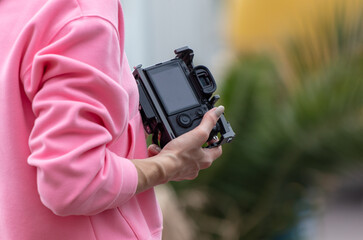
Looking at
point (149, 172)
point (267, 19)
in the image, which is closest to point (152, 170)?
point (149, 172)

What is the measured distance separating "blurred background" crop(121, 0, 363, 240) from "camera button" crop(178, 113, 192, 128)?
5.21ft

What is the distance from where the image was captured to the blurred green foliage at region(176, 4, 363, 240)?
2760 mm

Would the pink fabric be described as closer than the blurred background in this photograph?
Yes

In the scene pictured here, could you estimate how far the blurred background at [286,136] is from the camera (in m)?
2.76

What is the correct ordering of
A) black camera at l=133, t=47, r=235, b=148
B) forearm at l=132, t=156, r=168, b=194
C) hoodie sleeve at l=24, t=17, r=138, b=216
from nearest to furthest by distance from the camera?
A: hoodie sleeve at l=24, t=17, r=138, b=216
forearm at l=132, t=156, r=168, b=194
black camera at l=133, t=47, r=235, b=148

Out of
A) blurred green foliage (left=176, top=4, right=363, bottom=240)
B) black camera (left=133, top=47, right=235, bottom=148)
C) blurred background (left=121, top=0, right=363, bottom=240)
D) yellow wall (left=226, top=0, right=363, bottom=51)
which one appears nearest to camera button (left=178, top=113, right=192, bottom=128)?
black camera (left=133, top=47, right=235, bottom=148)

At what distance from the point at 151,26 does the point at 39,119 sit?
4679 millimetres

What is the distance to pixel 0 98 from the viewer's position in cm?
86

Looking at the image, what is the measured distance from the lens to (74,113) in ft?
2.61

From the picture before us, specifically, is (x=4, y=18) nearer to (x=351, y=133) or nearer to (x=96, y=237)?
(x=96, y=237)

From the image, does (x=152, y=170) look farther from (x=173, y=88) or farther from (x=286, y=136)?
(x=286, y=136)

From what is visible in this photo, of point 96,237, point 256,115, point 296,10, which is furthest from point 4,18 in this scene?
point 296,10

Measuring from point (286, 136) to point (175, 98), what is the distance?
6.30 ft

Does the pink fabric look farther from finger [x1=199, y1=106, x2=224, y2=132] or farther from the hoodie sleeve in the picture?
finger [x1=199, y1=106, x2=224, y2=132]
